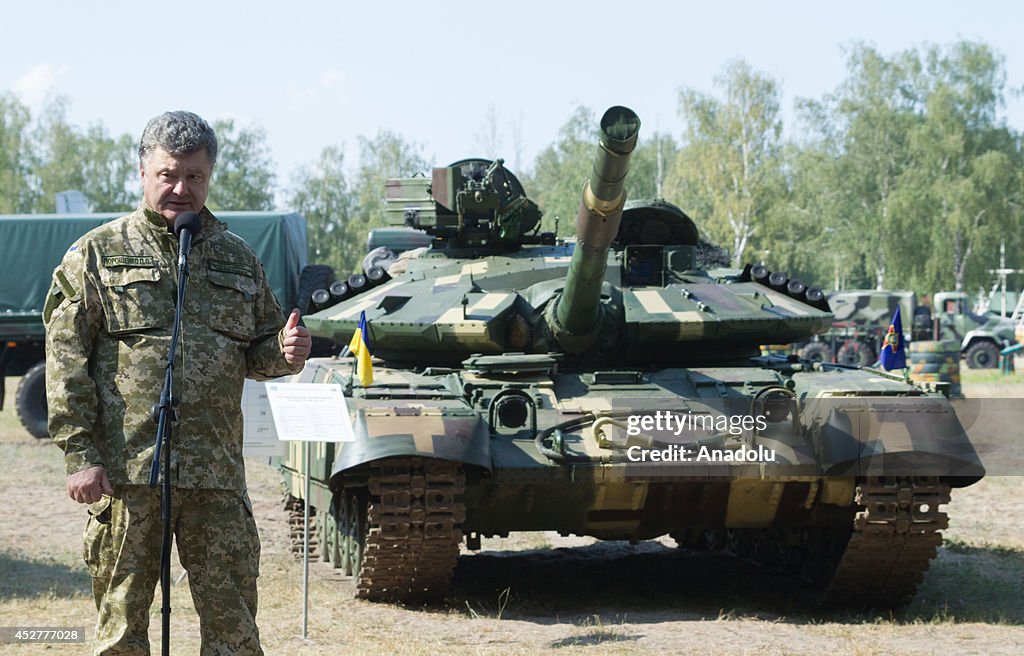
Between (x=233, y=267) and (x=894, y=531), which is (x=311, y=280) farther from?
(x=233, y=267)

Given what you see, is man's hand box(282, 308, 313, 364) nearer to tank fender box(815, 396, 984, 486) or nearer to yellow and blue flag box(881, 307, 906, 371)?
tank fender box(815, 396, 984, 486)

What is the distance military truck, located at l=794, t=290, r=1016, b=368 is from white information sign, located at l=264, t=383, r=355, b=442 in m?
26.3

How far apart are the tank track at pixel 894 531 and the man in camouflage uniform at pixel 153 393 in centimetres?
533

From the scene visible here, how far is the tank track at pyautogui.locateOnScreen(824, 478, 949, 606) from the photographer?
30.3 feet

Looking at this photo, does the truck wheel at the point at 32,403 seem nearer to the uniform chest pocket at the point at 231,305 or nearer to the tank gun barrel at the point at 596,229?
the tank gun barrel at the point at 596,229

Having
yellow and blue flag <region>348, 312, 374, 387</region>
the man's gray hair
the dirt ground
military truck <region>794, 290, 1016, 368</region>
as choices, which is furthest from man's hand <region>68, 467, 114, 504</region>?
military truck <region>794, 290, 1016, 368</region>

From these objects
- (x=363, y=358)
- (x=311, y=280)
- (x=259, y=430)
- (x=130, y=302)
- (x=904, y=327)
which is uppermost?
(x=130, y=302)

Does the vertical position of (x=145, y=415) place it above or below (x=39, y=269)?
above

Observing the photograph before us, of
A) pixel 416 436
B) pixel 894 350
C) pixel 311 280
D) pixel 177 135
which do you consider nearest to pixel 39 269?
pixel 311 280

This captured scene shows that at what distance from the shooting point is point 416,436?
8.86 m

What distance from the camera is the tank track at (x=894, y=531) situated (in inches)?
364

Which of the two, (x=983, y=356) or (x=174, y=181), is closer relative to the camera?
(x=174, y=181)

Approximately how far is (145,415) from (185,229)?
61 cm

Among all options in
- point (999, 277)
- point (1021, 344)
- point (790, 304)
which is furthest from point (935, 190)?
point (790, 304)
